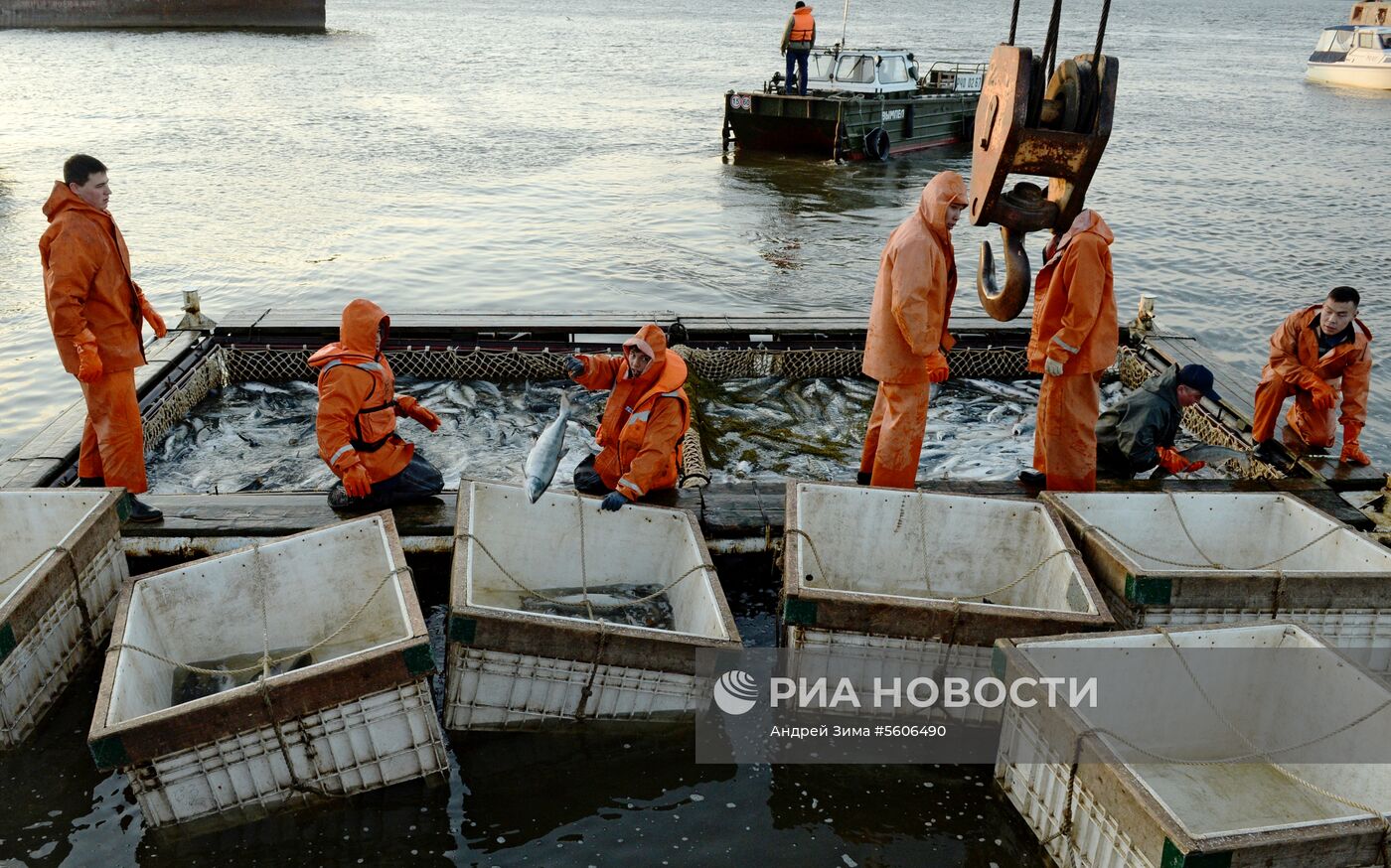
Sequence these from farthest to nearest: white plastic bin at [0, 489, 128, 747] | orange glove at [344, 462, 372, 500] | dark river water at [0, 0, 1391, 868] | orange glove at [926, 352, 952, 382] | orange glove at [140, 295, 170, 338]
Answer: orange glove at [926, 352, 952, 382] < orange glove at [140, 295, 170, 338] < orange glove at [344, 462, 372, 500] < white plastic bin at [0, 489, 128, 747] < dark river water at [0, 0, 1391, 868]

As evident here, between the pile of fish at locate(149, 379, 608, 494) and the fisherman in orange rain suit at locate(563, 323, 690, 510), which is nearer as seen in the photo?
the fisherman in orange rain suit at locate(563, 323, 690, 510)

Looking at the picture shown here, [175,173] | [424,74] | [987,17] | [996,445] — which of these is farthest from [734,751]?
[987,17]

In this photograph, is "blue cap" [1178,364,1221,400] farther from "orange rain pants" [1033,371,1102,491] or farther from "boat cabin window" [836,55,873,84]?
"boat cabin window" [836,55,873,84]

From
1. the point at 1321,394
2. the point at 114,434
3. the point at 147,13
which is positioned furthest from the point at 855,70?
the point at 147,13

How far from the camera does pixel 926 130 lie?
24250 mm

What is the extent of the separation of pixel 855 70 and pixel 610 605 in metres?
20.0

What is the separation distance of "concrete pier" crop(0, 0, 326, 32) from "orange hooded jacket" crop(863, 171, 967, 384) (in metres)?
51.3

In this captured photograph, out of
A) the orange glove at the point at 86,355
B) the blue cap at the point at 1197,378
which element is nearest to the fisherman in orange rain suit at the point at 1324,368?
the blue cap at the point at 1197,378

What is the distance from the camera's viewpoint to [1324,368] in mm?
6684

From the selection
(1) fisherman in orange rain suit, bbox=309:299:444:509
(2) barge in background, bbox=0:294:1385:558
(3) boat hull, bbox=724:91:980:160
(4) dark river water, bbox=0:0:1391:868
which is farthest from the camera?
(3) boat hull, bbox=724:91:980:160

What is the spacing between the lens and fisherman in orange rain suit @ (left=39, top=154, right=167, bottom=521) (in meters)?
5.09

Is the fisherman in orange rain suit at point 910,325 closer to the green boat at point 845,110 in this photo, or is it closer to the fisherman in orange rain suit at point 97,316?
the fisherman in orange rain suit at point 97,316

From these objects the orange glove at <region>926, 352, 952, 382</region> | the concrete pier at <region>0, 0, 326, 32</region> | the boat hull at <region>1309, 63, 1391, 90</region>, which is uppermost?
the concrete pier at <region>0, 0, 326, 32</region>

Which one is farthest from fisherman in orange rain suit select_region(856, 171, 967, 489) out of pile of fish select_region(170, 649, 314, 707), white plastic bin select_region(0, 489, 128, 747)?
white plastic bin select_region(0, 489, 128, 747)
